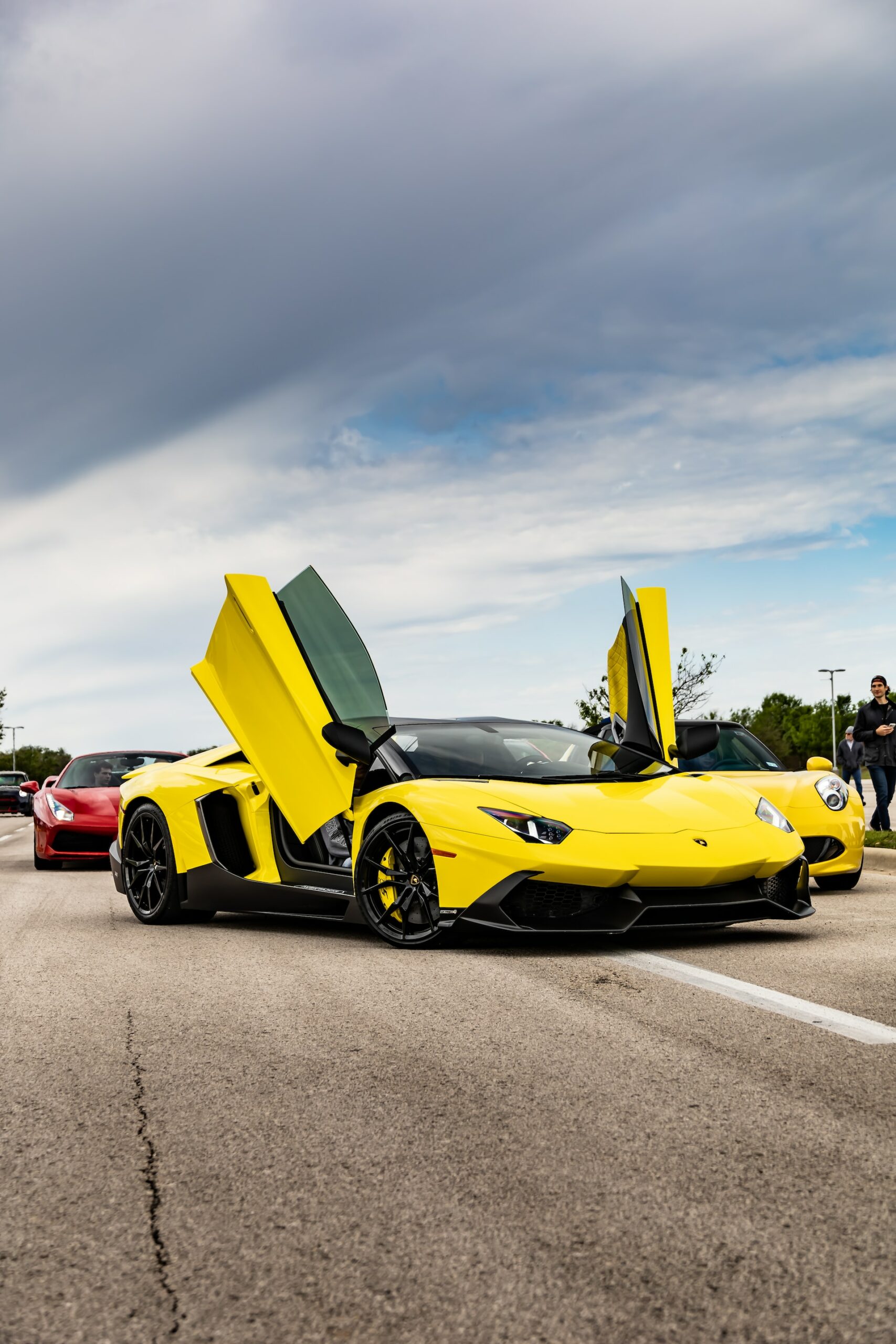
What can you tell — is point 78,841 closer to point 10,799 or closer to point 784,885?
point 784,885

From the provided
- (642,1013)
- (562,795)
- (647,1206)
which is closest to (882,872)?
(562,795)

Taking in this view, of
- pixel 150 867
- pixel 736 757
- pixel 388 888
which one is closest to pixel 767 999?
pixel 388 888

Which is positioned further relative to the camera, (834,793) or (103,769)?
(103,769)

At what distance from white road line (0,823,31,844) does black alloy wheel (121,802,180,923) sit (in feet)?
41.2

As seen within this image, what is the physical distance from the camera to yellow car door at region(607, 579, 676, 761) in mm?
7441

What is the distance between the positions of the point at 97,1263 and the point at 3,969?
4.00 m

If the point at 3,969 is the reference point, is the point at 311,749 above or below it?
above

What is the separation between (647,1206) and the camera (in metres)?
2.57

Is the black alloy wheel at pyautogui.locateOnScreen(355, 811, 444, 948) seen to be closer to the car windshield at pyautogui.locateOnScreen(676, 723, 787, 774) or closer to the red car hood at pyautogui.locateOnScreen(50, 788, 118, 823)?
the car windshield at pyautogui.locateOnScreen(676, 723, 787, 774)

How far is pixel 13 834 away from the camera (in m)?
23.9

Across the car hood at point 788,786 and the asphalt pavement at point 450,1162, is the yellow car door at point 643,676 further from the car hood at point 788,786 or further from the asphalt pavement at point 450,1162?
the asphalt pavement at point 450,1162

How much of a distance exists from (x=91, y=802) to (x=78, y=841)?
0.42m

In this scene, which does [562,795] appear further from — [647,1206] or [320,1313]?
[320,1313]

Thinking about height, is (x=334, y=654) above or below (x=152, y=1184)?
above
